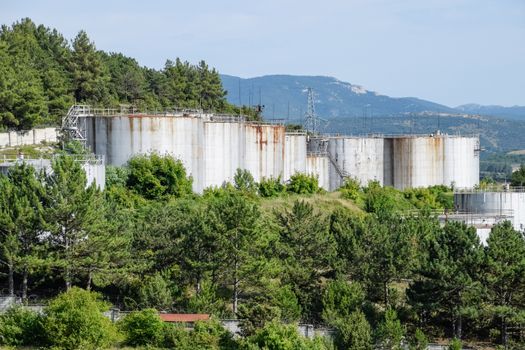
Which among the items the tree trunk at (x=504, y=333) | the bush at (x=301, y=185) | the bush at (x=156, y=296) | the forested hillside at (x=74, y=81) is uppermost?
the forested hillside at (x=74, y=81)

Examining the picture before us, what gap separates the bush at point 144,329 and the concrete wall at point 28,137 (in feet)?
101

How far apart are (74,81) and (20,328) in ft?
163

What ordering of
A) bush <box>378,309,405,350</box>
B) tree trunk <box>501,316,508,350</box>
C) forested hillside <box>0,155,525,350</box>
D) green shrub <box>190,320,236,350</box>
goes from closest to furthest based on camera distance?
1. green shrub <box>190,320,236,350</box>
2. forested hillside <box>0,155,525,350</box>
3. bush <box>378,309,405,350</box>
4. tree trunk <box>501,316,508,350</box>

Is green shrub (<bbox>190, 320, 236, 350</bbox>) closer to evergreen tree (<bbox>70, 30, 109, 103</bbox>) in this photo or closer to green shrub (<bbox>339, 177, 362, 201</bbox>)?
green shrub (<bbox>339, 177, 362, 201</bbox>)

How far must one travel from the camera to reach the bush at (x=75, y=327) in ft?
140

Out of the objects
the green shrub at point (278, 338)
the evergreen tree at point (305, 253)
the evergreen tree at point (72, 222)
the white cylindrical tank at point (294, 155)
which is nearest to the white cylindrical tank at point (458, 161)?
the white cylindrical tank at point (294, 155)

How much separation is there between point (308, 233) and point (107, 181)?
1466cm

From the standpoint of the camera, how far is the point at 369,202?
75875 millimetres

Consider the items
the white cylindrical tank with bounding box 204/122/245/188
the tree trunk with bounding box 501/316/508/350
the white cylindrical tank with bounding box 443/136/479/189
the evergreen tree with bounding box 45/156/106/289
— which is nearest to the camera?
the evergreen tree with bounding box 45/156/106/289

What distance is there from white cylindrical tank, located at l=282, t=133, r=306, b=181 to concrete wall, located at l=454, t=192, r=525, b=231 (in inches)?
541

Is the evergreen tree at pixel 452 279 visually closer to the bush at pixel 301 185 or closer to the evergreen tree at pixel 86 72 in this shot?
the bush at pixel 301 185

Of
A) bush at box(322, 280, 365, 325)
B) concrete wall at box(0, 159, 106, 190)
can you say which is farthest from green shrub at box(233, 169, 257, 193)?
bush at box(322, 280, 365, 325)

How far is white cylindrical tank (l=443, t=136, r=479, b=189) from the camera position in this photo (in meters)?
88.8

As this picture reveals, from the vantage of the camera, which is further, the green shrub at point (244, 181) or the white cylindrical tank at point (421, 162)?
the white cylindrical tank at point (421, 162)
